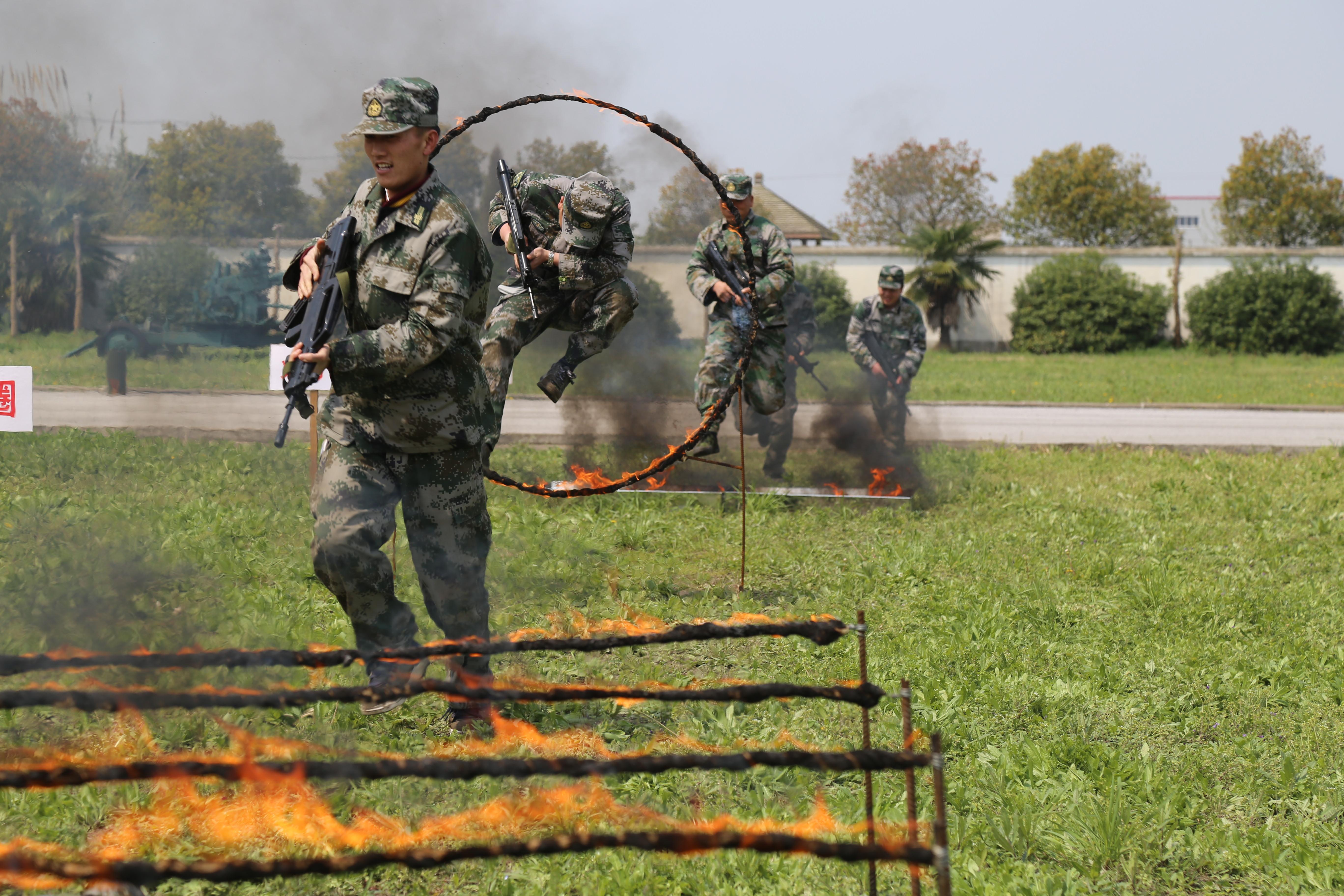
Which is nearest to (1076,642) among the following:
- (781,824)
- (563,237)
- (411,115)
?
(781,824)

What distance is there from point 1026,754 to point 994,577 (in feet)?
8.57

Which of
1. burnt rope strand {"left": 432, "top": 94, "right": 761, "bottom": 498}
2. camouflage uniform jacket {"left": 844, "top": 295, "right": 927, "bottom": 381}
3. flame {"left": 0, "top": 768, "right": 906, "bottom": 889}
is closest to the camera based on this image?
flame {"left": 0, "top": 768, "right": 906, "bottom": 889}

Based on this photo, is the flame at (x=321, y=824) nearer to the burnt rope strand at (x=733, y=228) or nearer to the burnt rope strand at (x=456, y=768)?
the burnt rope strand at (x=456, y=768)

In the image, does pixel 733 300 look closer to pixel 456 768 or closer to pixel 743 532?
pixel 743 532

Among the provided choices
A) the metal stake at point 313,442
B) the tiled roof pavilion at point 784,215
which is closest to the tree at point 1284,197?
the tiled roof pavilion at point 784,215

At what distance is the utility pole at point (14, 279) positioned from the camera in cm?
1802

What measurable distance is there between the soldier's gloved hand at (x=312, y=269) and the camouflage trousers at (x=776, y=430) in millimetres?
5894

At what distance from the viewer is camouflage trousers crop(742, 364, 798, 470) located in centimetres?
981

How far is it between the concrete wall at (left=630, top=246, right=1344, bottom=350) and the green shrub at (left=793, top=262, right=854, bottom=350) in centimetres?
89

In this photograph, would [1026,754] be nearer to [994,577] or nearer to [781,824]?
[781,824]

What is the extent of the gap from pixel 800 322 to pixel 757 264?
3.32 meters

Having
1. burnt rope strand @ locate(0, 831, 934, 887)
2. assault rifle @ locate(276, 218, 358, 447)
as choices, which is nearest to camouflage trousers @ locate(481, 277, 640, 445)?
assault rifle @ locate(276, 218, 358, 447)

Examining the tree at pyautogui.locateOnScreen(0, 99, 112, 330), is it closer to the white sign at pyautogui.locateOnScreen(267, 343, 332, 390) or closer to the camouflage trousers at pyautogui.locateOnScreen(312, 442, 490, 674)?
the white sign at pyautogui.locateOnScreen(267, 343, 332, 390)

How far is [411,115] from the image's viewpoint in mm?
3742
